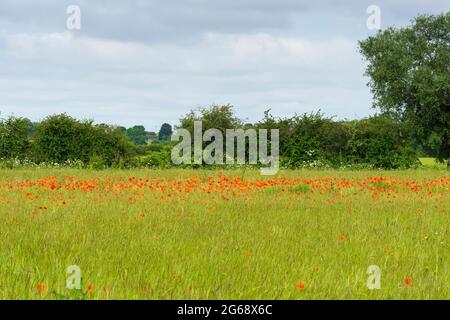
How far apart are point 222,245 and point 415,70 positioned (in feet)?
110

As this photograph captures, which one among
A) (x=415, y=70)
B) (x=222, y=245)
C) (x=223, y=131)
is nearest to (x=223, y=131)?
(x=223, y=131)

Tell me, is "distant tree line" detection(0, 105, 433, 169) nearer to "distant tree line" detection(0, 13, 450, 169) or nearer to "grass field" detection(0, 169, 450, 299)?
"distant tree line" detection(0, 13, 450, 169)

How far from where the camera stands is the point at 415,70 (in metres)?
36.9

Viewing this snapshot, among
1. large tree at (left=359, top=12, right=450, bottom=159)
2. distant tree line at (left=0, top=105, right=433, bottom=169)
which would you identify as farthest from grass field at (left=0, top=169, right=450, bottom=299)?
large tree at (left=359, top=12, right=450, bottom=159)

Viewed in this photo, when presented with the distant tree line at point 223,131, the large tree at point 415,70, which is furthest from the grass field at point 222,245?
the large tree at point 415,70

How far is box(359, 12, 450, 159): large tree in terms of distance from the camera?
36.7 m

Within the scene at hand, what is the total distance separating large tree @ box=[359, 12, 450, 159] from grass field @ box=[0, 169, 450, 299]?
86.9 ft

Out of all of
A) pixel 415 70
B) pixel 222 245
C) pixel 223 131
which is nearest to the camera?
pixel 222 245

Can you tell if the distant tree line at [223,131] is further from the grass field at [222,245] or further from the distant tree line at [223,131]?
the grass field at [222,245]

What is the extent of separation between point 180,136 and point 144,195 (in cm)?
1618

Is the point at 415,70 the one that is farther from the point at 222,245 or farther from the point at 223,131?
the point at 222,245
